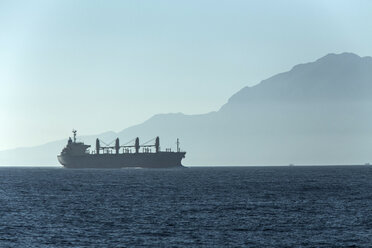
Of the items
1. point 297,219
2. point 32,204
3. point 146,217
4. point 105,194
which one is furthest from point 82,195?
point 297,219

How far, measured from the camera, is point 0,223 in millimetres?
72312

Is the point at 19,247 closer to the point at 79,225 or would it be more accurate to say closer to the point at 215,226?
the point at 79,225

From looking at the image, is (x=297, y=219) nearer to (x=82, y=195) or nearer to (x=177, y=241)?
(x=177, y=241)

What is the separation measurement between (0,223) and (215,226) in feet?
70.4

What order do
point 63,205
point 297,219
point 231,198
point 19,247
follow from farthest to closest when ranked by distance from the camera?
1. point 231,198
2. point 63,205
3. point 297,219
4. point 19,247

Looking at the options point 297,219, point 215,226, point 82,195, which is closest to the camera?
point 215,226

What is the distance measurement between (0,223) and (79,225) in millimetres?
8566

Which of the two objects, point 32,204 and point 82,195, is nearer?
point 32,204

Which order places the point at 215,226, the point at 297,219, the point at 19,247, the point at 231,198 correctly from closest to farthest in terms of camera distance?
the point at 19,247 < the point at 215,226 < the point at 297,219 < the point at 231,198

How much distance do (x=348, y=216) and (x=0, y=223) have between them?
118ft

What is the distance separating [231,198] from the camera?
341 feet

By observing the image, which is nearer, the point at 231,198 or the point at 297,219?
the point at 297,219

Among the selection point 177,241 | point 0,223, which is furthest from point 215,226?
point 0,223

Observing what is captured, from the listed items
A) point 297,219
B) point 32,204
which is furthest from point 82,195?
point 297,219
